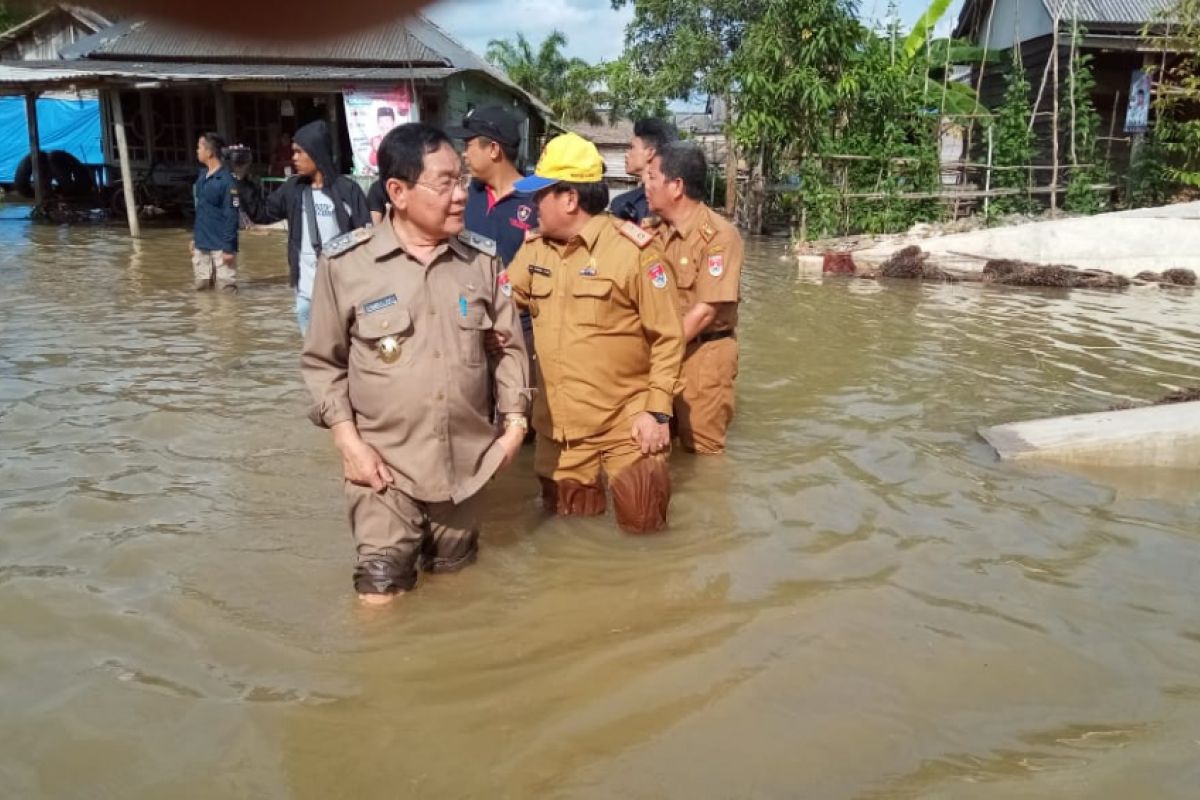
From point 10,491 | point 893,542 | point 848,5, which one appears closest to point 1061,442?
point 893,542

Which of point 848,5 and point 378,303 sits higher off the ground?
point 848,5

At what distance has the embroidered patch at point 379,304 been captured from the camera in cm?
338

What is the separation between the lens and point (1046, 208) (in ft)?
54.0

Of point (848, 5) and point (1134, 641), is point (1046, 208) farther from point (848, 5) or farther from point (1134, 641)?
point (1134, 641)

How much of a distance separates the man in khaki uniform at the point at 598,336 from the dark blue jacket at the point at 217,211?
659cm

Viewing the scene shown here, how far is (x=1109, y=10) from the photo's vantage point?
17.8m

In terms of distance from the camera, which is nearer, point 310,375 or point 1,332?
point 310,375

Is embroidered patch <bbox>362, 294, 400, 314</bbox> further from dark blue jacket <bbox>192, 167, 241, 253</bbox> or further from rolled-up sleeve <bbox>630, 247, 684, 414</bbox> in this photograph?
dark blue jacket <bbox>192, 167, 241, 253</bbox>

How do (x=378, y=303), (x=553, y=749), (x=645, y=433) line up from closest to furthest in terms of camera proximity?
1. (x=553, y=749)
2. (x=378, y=303)
3. (x=645, y=433)

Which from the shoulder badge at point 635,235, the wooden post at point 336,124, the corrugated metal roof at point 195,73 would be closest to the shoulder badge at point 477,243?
the shoulder badge at point 635,235

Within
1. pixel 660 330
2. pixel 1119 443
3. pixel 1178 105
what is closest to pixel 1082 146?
pixel 1178 105

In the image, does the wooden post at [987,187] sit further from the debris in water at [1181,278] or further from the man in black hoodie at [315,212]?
the man in black hoodie at [315,212]

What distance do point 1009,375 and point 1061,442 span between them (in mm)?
2239

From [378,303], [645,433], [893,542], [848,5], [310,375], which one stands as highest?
[848,5]
